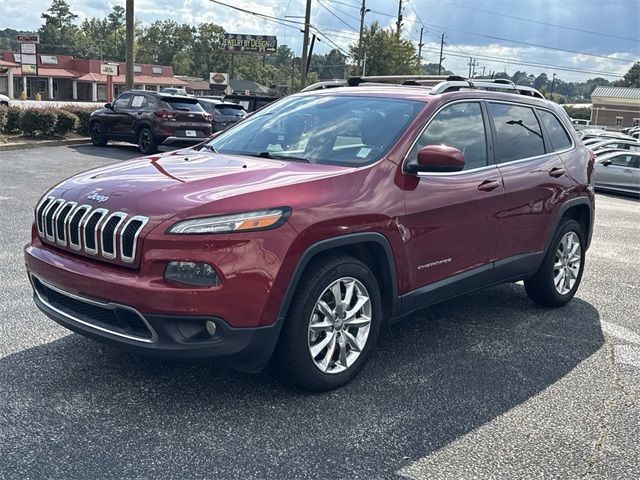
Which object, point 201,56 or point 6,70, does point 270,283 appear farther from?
point 201,56

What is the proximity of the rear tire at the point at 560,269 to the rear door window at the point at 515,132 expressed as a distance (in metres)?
0.78

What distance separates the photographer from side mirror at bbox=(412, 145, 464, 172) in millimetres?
4043

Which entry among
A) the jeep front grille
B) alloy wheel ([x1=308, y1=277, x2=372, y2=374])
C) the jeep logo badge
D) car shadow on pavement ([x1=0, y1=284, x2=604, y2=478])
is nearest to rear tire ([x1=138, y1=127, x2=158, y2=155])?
car shadow on pavement ([x1=0, y1=284, x2=604, y2=478])

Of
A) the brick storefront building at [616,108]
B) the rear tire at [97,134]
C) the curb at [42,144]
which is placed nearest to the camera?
the curb at [42,144]

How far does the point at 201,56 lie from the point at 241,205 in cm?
11167

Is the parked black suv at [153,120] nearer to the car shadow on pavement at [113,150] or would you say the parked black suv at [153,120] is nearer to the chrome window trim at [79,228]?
the car shadow on pavement at [113,150]

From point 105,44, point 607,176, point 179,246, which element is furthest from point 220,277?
point 105,44

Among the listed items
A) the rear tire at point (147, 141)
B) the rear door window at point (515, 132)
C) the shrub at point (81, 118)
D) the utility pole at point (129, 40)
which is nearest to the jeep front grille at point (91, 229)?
the rear door window at point (515, 132)

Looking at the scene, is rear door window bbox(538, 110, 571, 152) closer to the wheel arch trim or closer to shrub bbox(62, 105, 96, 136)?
the wheel arch trim

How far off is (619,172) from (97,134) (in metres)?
15.3

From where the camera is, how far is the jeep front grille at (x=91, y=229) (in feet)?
11.0

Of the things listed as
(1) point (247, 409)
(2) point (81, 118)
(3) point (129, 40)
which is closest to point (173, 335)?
(1) point (247, 409)

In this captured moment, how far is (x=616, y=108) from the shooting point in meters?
91.8

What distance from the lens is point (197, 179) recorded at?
3729 mm
